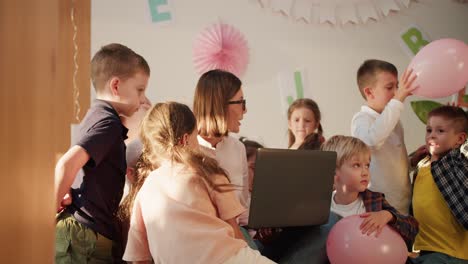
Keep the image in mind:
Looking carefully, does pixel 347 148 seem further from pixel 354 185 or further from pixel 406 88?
pixel 406 88

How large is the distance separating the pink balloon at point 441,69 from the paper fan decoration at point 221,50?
43.4 inches

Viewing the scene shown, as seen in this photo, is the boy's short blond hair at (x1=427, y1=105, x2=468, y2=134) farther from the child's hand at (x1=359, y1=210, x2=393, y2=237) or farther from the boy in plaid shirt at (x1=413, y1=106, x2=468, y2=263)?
the child's hand at (x1=359, y1=210, x2=393, y2=237)

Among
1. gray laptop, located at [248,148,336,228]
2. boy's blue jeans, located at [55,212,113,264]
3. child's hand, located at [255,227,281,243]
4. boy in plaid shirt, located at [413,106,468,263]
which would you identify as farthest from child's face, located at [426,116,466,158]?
boy's blue jeans, located at [55,212,113,264]

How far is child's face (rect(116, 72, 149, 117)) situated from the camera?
192 cm

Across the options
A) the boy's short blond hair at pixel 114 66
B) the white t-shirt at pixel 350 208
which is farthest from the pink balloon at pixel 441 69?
the boy's short blond hair at pixel 114 66

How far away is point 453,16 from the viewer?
409cm

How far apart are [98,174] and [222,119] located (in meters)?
0.55

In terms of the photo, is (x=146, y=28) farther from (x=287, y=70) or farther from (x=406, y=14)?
(x=406, y=14)

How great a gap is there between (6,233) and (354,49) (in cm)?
354

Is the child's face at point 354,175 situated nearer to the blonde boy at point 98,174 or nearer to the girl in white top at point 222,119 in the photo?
the girl in white top at point 222,119

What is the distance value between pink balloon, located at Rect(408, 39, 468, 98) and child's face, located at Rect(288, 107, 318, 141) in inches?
24.8

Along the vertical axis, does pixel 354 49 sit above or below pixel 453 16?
below

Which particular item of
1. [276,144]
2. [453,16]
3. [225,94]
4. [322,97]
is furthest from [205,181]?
[453,16]

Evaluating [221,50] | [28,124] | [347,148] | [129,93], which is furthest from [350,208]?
[28,124]
